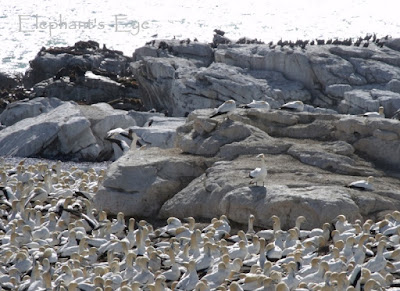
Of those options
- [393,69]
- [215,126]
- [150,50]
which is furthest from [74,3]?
[215,126]

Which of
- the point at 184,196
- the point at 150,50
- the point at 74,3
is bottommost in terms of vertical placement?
the point at 74,3

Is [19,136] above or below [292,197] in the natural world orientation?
below

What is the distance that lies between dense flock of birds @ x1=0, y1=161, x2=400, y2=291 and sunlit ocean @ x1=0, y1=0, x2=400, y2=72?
2316 inches

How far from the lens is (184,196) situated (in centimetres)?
1870

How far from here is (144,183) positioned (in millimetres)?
19219

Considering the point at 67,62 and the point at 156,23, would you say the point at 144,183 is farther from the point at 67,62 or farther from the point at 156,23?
the point at 156,23

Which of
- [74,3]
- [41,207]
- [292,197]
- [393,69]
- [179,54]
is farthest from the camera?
[74,3]

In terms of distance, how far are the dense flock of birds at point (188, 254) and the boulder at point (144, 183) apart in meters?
0.39

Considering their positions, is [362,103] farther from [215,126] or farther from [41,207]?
[41,207]

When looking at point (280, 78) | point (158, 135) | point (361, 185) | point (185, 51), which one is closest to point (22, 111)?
point (158, 135)

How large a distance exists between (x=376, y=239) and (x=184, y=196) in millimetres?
5016

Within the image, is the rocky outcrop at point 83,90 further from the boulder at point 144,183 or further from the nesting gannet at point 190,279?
the nesting gannet at point 190,279

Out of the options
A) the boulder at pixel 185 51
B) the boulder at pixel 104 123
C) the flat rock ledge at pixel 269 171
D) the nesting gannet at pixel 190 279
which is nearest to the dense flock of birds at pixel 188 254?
the nesting gannet at pixel 190 279

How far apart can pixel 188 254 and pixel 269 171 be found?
415cm
